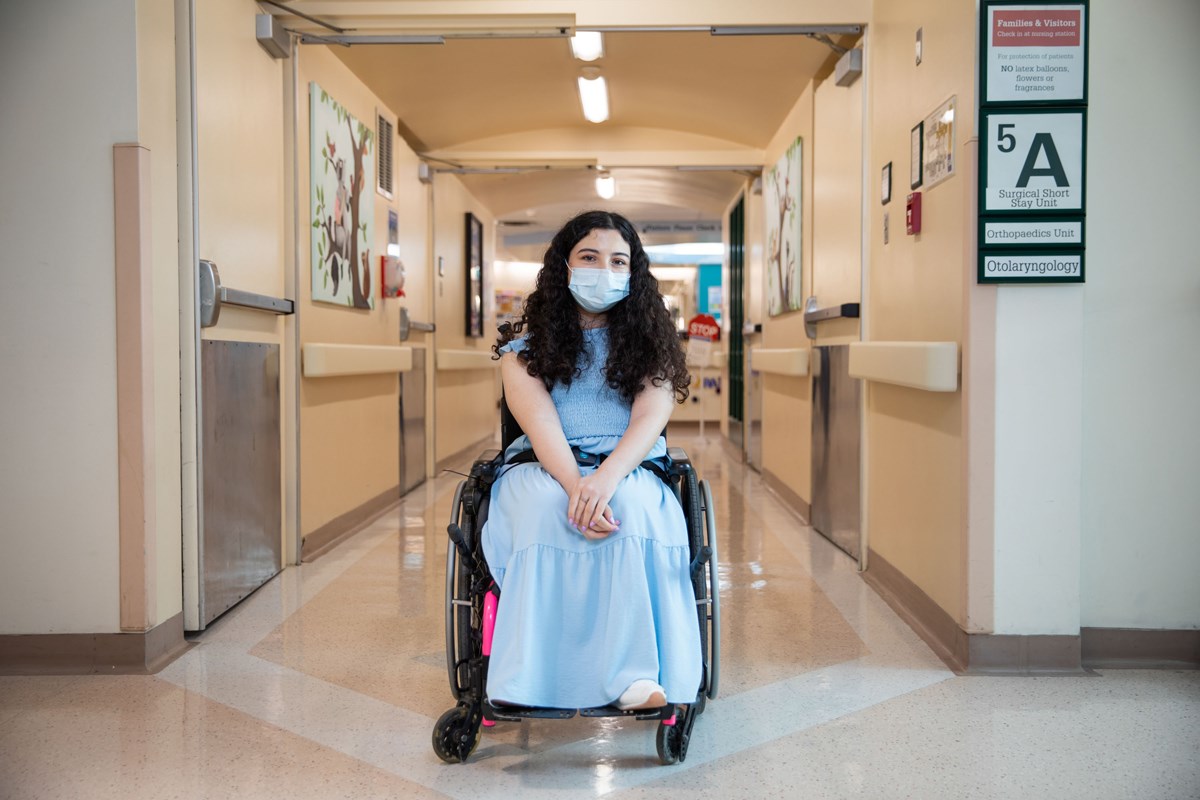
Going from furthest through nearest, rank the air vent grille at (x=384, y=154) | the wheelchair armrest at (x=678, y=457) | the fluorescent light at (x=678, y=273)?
1. the fluorescent light at (x=678, y=273)
2. the air vent grille at (x=384, y=154)
3. the wheelchair armrest at (x=678, y=457)

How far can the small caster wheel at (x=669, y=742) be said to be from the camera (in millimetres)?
2244

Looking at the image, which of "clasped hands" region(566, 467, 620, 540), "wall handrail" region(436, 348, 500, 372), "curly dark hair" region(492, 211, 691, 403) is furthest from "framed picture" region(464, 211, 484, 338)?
"clasped hands" region(566, 467, 620, 540)

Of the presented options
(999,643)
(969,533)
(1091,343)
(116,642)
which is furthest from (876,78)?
(116,642)

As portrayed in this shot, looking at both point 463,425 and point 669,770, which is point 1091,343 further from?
point 463,425

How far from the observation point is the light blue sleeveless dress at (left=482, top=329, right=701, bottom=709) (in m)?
2.16

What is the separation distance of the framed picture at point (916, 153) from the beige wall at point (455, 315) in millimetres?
4359

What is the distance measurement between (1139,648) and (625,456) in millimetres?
1691

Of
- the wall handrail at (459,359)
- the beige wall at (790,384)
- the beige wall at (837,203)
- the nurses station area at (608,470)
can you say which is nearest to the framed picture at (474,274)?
the wall handrail at (459,359)

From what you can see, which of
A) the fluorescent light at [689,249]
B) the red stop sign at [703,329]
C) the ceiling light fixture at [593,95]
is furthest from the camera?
the fluorescent light at [689,249]

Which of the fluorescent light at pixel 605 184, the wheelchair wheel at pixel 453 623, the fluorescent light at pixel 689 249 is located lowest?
the wheelchair wheel at pixel 453 623

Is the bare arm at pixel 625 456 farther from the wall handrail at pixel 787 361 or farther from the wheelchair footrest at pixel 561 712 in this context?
the wall handrail at pixel 787 361

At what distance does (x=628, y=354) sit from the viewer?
99.3 inches

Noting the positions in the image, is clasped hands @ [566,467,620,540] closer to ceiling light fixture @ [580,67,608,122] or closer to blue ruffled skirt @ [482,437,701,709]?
blue ruffled skirt @ [482,437,701,709]

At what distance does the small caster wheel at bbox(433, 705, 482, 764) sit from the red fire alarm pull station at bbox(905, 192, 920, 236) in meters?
2.19
